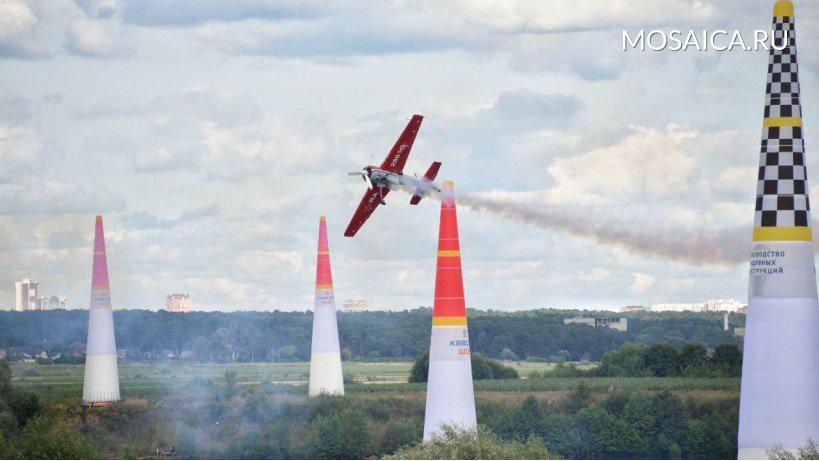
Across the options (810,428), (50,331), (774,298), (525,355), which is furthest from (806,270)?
(525,355)

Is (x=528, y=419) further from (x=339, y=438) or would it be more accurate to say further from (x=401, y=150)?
(x=401, y=150)

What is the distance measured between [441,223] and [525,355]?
62794mm

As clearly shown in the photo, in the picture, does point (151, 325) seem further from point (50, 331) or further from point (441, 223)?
point (441, 223)

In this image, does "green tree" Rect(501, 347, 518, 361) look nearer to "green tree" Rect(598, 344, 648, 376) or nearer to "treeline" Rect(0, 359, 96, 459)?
"green tree" Rect(598, 344, 648, 376)

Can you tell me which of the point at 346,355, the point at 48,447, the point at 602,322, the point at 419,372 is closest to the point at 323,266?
the point at 48,447

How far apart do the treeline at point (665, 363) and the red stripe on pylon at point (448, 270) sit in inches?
1445

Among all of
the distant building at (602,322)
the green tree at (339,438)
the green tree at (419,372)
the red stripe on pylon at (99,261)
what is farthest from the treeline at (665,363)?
the red stripe on pylon at (99,261)

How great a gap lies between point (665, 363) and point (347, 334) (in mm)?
27248

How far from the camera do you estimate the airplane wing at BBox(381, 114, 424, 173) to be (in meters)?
45.5

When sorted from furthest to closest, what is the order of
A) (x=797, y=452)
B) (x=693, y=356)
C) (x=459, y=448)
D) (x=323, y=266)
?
(x=693, y=356), (x=323, y=266), (x=459, y=448), (x=797, y=452)

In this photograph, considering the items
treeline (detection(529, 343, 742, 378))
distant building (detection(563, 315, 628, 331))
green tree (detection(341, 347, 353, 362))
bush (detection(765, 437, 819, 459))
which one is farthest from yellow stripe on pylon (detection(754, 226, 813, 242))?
distant building (detection(563, 315, 628, 331))

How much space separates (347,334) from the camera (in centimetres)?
8762

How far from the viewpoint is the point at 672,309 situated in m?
93.0

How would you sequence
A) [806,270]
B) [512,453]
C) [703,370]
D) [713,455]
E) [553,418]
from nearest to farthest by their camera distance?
[806,270], [512,453], [713,455], [553,418], [703,370]
